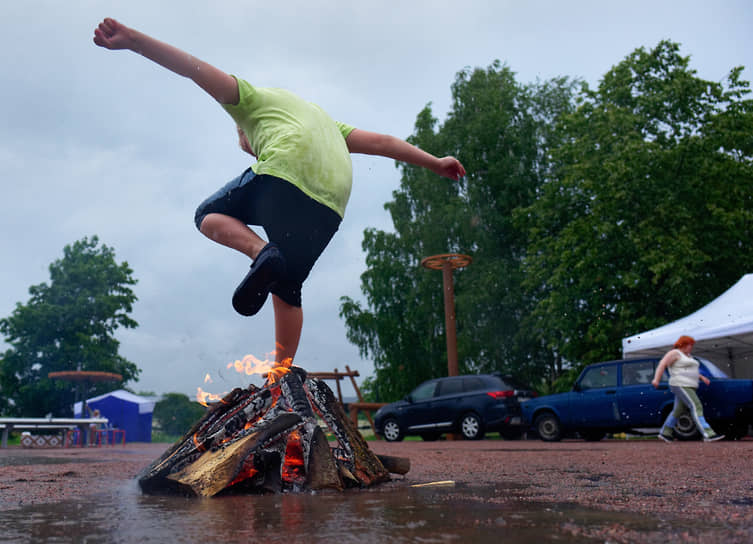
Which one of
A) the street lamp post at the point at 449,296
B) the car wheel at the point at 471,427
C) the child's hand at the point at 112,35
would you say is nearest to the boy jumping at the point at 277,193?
the child's hand at the point at 112,35

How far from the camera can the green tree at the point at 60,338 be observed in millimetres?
36062

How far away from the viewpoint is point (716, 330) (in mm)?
11930

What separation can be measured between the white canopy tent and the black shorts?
35.4 feet

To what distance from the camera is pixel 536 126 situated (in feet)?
94.7

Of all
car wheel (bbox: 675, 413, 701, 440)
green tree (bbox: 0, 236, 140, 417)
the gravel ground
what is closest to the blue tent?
green tree (bbox: 0, 236, 140, 417)

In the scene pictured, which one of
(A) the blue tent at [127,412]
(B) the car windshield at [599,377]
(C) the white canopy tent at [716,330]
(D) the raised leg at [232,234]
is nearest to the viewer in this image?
(D) the raised leg at [232,234]

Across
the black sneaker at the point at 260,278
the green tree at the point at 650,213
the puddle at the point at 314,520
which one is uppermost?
the green tree at the point at 650,213

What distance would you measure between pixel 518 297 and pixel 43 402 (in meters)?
27.6

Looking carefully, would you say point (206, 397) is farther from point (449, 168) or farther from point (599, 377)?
point (599, 377)

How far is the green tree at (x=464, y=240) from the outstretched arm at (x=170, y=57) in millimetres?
22792

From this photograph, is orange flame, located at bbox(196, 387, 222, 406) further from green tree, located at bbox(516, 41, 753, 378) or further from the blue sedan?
green tree, located at bbox(516, 41, 753, 378)

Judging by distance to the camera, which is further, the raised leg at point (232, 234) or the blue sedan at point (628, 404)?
the blue sedan at point (628, 404)

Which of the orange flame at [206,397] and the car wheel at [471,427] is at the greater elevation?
the orange flame at [206,397]

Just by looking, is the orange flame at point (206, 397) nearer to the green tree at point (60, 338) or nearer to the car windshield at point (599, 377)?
the car windshield at point (599, 377)
